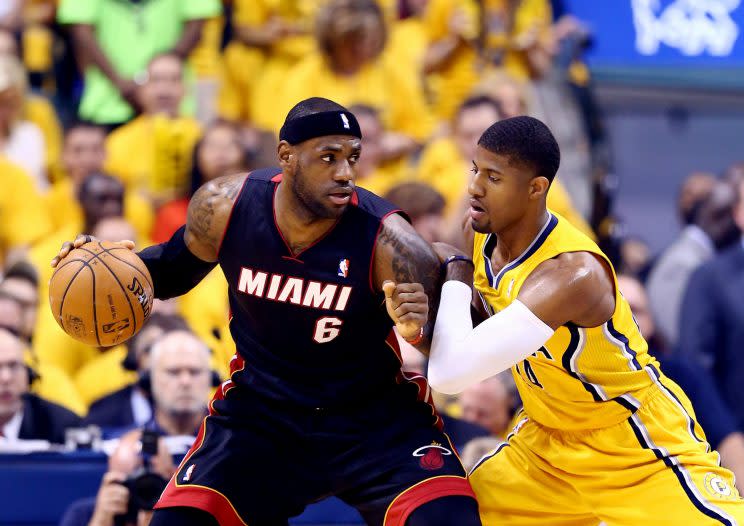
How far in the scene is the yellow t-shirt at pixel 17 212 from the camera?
24.9 ft

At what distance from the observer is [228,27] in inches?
345

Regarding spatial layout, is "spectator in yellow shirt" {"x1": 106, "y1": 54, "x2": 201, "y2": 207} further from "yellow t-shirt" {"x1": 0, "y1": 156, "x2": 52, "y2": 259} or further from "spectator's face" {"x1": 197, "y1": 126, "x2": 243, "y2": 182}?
"yellow t-shirt" {"x1": 0, "y1": 156, "x2": 52, "y2": 259}

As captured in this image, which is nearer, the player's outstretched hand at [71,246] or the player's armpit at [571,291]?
the player's armpit at [571,291]

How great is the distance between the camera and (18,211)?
299 inches

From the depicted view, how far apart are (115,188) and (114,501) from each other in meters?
2.59

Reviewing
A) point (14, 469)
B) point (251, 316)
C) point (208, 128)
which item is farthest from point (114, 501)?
point (208, 128)

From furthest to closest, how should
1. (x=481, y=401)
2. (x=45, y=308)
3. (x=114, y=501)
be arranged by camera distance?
(x=45, y=308), (x=481, y=401), (x=114, y=501)

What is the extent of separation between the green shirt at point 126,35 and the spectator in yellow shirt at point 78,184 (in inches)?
19.5

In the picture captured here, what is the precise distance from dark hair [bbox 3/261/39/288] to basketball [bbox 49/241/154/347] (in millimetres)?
2469

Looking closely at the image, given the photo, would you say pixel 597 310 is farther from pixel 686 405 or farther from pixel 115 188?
pixel 115 188

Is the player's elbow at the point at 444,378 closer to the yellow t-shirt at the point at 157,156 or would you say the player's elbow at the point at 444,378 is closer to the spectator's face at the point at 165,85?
the yellow t-shirt at the point at 157,156

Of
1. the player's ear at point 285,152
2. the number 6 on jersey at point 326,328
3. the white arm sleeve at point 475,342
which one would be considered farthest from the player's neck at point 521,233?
the player's ear at point 285,152

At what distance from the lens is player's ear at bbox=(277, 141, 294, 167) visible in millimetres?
4402

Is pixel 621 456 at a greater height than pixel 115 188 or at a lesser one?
lesser
